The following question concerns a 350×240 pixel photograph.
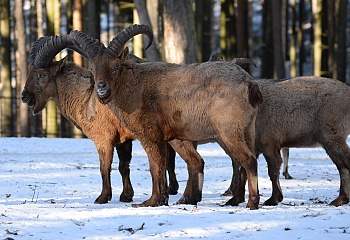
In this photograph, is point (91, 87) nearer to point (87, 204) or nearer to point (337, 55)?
point (87, 204)

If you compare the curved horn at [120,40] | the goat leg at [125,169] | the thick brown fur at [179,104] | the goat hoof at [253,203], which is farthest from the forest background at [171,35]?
the goat hoof at [253,203]

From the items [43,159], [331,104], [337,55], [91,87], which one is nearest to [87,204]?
[91,87]

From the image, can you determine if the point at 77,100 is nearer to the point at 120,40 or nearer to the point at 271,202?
the point at 120,40

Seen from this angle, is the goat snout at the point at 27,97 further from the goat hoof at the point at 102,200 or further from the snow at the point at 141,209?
the goat hoof at the point at 102,200

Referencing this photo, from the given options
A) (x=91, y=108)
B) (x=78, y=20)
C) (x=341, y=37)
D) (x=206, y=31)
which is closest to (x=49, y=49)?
(x=91, y=108)

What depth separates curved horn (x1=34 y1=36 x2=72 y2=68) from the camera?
14.0m

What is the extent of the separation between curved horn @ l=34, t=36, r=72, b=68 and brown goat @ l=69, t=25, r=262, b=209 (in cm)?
97

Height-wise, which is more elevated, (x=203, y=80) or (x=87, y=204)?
(x=203, y=80)

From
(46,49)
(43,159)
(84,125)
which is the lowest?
(43,159)

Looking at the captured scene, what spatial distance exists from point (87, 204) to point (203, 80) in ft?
8.58

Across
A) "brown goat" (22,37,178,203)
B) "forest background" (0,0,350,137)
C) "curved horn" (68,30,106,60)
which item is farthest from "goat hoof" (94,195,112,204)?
"forest background" (0,0,350,137)

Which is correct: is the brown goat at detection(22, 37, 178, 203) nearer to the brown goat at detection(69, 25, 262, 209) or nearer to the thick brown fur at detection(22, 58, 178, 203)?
the thick brown fur at detection(22, 58, 178, 203)

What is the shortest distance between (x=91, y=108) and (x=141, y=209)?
3.14 meters

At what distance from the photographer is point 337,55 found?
38969mm
